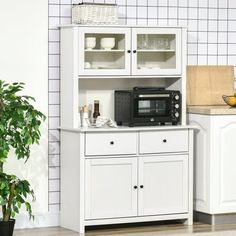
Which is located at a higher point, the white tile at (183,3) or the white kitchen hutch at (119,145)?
the white tile at (183,3)

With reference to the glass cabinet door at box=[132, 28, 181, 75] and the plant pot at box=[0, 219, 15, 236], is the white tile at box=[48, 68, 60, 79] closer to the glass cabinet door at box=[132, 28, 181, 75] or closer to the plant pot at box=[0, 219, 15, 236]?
the glass cabinet door at box=[132, 28, 181, 75]

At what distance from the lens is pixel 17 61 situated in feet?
20.2

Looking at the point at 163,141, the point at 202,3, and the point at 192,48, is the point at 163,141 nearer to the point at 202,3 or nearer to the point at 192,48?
the point at 192,48

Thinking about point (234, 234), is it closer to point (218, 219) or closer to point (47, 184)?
point (218, 219)

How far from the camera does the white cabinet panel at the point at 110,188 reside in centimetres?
601

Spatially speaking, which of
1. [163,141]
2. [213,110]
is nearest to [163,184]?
[163,141]

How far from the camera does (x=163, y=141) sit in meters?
6.24

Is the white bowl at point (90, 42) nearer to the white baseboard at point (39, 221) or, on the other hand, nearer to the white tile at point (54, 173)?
the white tile at point (54, 173)

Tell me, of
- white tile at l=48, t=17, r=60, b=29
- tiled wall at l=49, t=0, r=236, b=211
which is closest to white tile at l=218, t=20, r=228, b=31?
tiled wall at l=49, t=0, r=236, b=211

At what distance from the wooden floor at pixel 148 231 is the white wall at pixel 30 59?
8.0 inches

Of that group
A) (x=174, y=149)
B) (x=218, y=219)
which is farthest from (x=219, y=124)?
(x=218, y=219)

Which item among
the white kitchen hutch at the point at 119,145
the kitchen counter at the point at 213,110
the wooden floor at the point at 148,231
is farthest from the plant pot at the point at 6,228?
the kitchen counter at the point at 213,110

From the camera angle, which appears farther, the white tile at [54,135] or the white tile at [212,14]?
the white tile at [212,14]

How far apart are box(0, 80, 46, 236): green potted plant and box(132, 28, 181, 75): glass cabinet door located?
1.05m
